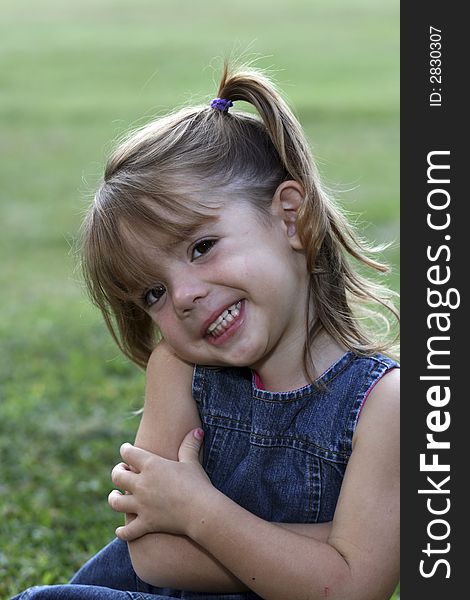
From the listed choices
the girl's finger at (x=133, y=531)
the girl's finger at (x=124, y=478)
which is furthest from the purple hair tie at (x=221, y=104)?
the girl's finger at (x=133, y=531)

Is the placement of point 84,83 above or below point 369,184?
above

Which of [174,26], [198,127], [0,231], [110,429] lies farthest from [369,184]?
[174,26]

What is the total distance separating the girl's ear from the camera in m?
2.62

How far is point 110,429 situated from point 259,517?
2.41m

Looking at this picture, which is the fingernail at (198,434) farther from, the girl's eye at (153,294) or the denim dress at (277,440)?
the girl's eye at (153,294)

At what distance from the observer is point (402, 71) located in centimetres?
245

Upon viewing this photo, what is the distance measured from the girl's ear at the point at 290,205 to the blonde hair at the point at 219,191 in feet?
0.05

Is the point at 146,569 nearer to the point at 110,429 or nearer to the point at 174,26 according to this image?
the point at 110,429

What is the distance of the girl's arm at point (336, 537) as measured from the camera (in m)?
2.39

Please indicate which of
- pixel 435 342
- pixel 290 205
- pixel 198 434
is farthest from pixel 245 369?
pixel 435 342

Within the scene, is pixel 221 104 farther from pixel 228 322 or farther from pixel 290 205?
pixel 228 322

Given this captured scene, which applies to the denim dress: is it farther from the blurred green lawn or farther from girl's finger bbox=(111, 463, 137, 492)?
the blurred green lawn

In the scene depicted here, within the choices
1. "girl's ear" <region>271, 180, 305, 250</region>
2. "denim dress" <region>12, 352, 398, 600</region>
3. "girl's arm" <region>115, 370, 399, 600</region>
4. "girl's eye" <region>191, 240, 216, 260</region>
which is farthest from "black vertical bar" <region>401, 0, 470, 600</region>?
"girl's eye" <region>191, 240, 216, 260</region>

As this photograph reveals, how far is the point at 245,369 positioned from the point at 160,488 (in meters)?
0.39
